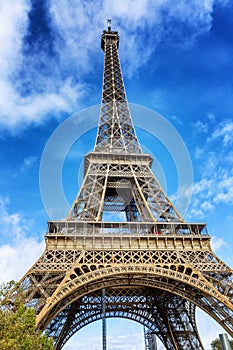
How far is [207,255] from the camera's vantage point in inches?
741

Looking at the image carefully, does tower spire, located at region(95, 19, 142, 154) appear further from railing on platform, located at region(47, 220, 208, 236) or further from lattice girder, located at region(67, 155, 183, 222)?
railing on platform, located at region(47, 220, 208, 236)

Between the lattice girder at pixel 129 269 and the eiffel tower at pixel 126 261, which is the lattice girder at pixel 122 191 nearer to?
the eiffel tower at pixel 126 261

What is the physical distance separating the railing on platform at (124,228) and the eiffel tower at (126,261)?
68 mm

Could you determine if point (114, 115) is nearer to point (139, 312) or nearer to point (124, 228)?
point (124, 228)

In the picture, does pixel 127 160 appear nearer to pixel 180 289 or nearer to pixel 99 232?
pixel 99 232

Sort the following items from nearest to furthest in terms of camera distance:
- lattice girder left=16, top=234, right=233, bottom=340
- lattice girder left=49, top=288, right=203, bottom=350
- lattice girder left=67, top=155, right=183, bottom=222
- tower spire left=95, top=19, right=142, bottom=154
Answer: lattice girder left=16, top=234, right=233, bottom=340 < lattice girder left=67, top=155, right=183, bottom=222 < lattice girder left=49, top=288, right=203, bottom=350 < tower spire left=95, top=19, right=142, bottom=154

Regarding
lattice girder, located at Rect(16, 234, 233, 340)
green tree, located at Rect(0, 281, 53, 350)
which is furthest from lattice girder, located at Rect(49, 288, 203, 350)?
green tree, located at Rect(0, 281, 53, 350)

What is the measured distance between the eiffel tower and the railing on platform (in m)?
0.07

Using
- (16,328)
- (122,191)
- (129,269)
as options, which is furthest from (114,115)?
(16,328)

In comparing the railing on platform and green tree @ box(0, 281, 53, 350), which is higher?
the railing on platform

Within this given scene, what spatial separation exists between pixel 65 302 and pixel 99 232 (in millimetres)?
4945

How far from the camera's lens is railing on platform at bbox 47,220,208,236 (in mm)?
19172

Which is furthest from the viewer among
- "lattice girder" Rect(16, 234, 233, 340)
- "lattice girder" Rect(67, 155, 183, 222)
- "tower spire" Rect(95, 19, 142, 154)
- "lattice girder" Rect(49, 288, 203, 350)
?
"tower spire" Rect(95, 19, 142, 154)

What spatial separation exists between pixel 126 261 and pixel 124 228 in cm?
271
